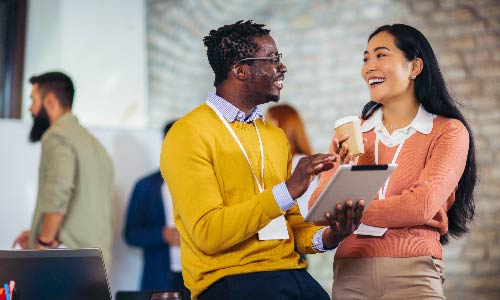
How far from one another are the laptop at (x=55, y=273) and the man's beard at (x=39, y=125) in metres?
2.19

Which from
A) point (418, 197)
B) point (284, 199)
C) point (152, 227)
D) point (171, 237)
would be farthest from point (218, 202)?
point (152, 227)

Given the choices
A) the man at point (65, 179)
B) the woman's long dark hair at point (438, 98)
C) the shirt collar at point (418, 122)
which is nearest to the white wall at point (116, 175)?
the man at point (65, 179)

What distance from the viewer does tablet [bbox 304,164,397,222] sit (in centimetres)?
197

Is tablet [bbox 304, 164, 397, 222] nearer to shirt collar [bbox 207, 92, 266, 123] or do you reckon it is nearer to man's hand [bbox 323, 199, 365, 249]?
man's hand [bbox 323, 199, 365, 249]

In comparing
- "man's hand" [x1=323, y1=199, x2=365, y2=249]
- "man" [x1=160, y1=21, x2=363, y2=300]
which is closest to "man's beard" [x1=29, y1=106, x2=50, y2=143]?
"man" [x1=160, y1=21, x2=363, y2=300]

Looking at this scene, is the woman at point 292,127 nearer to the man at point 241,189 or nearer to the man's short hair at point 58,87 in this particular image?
the man's short hair at point 58,87

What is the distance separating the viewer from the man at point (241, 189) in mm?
2059

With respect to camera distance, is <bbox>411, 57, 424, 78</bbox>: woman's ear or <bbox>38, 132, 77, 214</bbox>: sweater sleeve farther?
<bbox>38, 132, 77, 214</bbox>: sweater sleeve

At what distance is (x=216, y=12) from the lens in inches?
223

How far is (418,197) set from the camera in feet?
7.57

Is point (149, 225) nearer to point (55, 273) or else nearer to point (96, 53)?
point (96, 53)

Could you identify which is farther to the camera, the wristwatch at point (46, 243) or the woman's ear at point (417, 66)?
the wristwatch at point (46, 243)

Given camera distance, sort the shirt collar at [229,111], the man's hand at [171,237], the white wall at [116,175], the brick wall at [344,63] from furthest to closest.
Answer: the brick wall at [344,63] → the man's hand at [171,237] → the white wall at [116,175] → the shirt collar at [229,111]

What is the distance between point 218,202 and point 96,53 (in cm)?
369
